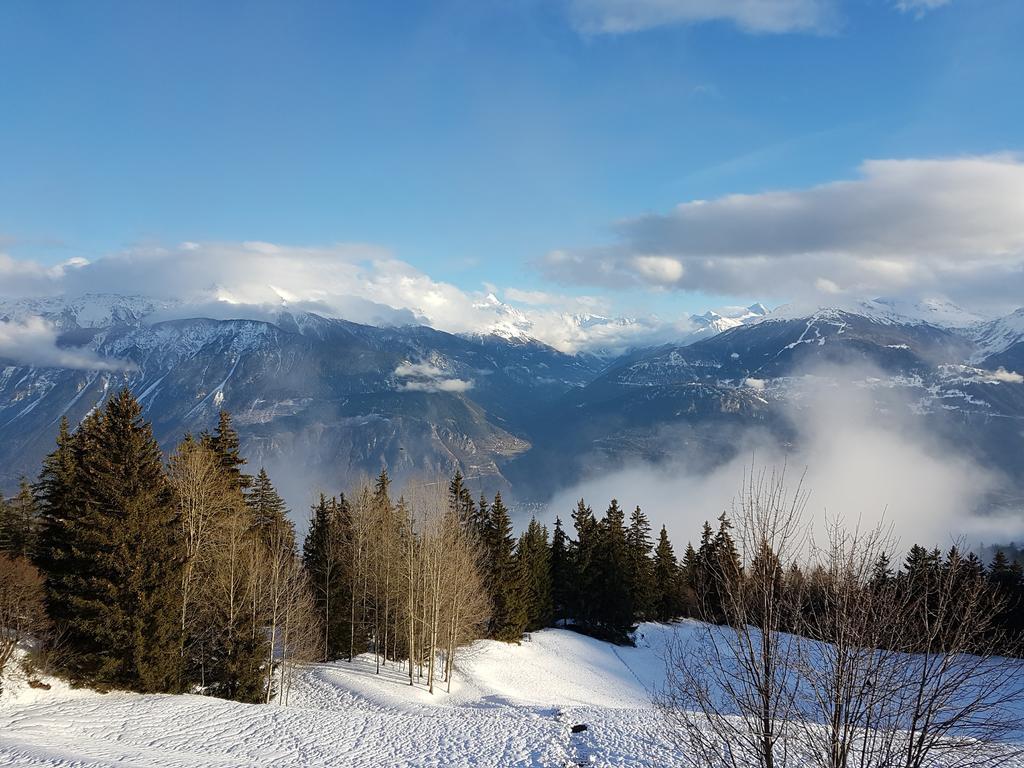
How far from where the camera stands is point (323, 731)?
78.1ft

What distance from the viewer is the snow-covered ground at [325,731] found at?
19.3 meters

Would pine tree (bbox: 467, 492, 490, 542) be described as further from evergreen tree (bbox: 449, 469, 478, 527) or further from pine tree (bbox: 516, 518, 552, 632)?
pine tree (bbox: 516, 518, 552, 632)

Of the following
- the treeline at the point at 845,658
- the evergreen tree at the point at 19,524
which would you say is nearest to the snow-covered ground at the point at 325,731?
the treeline at the point at 845,658

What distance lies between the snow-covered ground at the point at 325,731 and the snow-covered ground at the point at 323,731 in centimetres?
5

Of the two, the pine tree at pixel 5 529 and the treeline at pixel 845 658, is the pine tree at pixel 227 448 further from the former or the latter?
the treeline at pixel 845 658

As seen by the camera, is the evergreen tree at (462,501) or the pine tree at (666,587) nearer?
the evergreen tree at (462,501)

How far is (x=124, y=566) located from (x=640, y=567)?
160ft

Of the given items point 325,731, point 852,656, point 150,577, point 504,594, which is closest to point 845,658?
point 852,656

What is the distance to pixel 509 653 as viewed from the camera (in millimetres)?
46781

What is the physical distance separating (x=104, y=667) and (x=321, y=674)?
13.7 metres

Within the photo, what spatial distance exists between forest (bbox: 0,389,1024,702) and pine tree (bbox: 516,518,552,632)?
601 millimetres

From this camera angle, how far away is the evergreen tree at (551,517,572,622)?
63406 mm

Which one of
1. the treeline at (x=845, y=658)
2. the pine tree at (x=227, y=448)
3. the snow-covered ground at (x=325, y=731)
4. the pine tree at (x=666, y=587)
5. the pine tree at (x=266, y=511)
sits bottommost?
the snow-covered ground at (x=325, y=731)

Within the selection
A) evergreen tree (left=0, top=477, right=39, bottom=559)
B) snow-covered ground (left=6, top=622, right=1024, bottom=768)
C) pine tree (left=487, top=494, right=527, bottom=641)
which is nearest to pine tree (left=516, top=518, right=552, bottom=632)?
pine tree (left=487, top=494, right=527, bottom=641)
